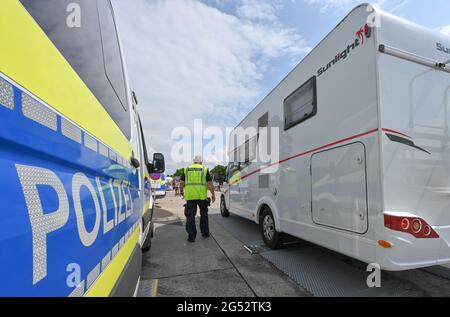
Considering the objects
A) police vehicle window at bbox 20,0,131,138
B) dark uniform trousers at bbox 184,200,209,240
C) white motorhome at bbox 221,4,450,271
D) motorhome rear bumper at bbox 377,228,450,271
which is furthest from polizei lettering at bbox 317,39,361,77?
dark uniform trousers at bbox 184,200,209,240

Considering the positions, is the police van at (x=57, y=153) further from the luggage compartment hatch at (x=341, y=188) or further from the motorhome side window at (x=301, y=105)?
the motorhome side window at (x=301, y=105)

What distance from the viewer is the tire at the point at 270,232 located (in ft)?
14.0

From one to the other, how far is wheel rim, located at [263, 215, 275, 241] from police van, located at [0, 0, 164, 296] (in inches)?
130

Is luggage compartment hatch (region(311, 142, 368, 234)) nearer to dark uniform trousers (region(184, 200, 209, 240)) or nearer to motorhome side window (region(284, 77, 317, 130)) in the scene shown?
motorhome side window (region(284, 77, 317, 130))

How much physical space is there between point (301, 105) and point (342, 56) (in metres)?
0.92

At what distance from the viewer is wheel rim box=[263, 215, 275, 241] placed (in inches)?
173

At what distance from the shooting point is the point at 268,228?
452 cm

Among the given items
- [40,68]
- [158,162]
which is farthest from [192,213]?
[40,68]

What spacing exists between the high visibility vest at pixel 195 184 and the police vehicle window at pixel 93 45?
334 cm

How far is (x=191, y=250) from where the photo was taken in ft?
15.0

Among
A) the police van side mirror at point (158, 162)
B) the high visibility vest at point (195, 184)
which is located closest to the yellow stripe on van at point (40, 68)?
the police van side mirror at point (158, 162)

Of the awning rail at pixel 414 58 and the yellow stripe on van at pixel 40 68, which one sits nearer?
the yellow stripe on van at pixel 40 68

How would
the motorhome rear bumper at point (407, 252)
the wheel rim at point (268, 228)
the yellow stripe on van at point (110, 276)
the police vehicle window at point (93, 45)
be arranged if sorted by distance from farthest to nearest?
the wheel rim at point (268, 228) < the motorhome rear bumper at point (407, 252) < the yellow stripe on van at point (110, 276) < the police vehicle window at point (93, 45)

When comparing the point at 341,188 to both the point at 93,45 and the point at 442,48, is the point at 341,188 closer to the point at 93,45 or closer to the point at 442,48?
the point at 442,48
